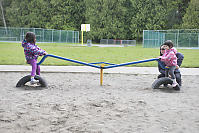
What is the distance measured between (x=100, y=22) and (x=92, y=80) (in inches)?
1455

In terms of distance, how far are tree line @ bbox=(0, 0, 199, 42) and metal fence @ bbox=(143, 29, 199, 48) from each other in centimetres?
657

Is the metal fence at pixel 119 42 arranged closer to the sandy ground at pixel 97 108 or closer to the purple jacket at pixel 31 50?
the sandy ground at pixel 97 108

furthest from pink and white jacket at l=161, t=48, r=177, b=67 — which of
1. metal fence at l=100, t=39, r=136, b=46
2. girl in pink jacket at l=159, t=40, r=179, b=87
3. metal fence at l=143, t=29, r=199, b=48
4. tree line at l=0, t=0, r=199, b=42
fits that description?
metal fence at l=100, t=39, r=136, b=46

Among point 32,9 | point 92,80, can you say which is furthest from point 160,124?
point 32,9

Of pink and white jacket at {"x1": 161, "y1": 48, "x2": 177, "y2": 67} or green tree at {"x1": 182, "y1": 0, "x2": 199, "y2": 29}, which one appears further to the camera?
green tree at {"x1": 182, "y1": 0, "x2": 199, "y2": 29}

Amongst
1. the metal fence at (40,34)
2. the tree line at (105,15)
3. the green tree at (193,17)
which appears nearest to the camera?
the green tree at (193,17)

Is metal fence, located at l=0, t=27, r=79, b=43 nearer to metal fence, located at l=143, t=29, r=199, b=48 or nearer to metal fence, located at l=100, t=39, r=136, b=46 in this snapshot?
metal fence, located at l=100, t=39, r=136, b=46

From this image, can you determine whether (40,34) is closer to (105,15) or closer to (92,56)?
(105,15)

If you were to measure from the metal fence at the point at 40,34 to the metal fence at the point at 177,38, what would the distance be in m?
12.7

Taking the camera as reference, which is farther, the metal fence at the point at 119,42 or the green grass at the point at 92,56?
the metal fence at the point at 119,42

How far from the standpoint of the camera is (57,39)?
3925 cm

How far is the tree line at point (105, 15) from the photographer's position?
42438mm

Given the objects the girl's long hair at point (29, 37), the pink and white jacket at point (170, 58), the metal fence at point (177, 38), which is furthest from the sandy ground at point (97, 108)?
the metal fence at point (177, 38)

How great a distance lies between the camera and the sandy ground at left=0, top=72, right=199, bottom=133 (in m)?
3.42
